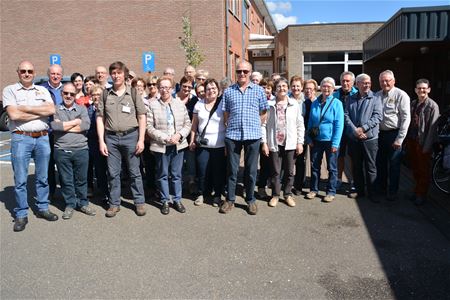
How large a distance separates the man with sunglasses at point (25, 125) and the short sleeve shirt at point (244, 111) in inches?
91.2

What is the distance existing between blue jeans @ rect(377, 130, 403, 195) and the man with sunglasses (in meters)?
4.70

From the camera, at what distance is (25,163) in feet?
15.5

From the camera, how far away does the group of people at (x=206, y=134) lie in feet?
15.9

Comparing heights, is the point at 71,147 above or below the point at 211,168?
above

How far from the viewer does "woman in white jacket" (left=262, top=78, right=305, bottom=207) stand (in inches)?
210

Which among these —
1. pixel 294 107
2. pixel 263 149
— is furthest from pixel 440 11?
pixel 263 149

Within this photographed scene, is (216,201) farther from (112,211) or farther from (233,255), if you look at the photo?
(233,255)

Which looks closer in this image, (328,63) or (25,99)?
(25,99)

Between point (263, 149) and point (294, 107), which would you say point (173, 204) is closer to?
point (263, 149)

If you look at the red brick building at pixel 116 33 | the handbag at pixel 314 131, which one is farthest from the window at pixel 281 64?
the handbag at pixel 314 131

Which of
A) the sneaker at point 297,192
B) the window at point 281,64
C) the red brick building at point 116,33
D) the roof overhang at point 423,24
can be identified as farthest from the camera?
the window at point 281,64

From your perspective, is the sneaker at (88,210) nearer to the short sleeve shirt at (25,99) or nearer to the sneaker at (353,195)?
the short sleeve shirt at (25,99)

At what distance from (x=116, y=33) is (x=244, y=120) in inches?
711

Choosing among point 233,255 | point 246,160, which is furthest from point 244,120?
point 233,255
